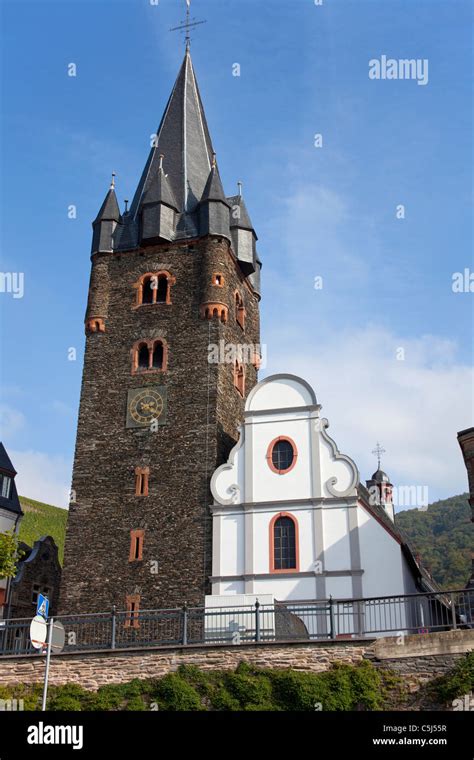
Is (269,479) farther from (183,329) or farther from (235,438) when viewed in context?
(183,329)

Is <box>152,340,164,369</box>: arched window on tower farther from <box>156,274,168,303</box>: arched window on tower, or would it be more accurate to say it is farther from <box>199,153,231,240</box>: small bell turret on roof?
<box>199,153,231,240</box>: small bell turret on roof

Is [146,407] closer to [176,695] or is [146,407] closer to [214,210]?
[214,210]

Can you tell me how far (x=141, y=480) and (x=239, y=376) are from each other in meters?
7.11

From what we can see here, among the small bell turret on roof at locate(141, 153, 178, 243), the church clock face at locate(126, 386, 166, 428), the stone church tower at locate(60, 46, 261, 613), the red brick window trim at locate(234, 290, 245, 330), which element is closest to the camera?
the stone church tower at locate(60, 46, 261, 613)

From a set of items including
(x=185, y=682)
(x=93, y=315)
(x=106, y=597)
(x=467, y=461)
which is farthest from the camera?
(x=93, y=315)

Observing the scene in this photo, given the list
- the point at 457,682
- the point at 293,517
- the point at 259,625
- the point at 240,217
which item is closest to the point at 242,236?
the point at 240,217

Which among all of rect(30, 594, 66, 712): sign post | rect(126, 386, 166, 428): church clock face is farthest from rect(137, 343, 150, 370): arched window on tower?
rect(30, 594, 66, 712): sign post

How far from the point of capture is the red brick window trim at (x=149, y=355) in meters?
35.7

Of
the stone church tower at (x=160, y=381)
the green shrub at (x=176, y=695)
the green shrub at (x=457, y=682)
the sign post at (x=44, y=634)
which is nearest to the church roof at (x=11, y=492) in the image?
the stone church tower at (x=160, y=381)

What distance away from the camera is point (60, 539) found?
6500 cm

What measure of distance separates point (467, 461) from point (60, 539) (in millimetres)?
43983

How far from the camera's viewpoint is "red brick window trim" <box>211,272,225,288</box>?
→ 36281 mm

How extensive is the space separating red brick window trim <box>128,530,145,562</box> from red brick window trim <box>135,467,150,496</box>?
1.56m
